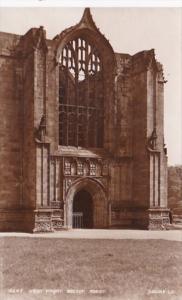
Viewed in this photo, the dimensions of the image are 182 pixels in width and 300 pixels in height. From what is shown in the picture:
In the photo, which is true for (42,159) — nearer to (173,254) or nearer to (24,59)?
(24,59)

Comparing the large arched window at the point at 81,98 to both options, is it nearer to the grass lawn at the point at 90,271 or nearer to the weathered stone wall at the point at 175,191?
the grass lawn at the point at 90,271

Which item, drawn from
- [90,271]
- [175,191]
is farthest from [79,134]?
[175,191]

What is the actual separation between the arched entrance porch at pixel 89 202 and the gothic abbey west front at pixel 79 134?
0.18 feet

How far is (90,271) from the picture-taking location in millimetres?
12852

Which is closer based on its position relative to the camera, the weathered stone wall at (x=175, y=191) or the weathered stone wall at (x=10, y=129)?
the weathered stone wall at (x=10, y=129)

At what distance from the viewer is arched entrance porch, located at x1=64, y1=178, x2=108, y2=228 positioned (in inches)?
1145

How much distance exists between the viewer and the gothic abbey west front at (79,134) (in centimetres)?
2736

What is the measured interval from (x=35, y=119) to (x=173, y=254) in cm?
1290

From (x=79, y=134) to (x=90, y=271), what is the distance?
1752cm

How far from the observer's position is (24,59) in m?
28.6

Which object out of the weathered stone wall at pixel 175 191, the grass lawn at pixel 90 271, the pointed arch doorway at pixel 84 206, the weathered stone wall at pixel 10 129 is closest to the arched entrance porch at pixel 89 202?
the pointed arch doorway at pixel 84 206

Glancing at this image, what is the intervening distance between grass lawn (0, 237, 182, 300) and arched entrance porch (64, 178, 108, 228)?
33.6 ft

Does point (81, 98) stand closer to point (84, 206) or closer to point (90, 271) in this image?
point (84, 206)

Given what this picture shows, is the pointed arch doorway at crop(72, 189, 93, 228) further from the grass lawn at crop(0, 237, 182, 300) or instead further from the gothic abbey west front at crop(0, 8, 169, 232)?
the grass lawn at crop(0, 237, 182, 300)
